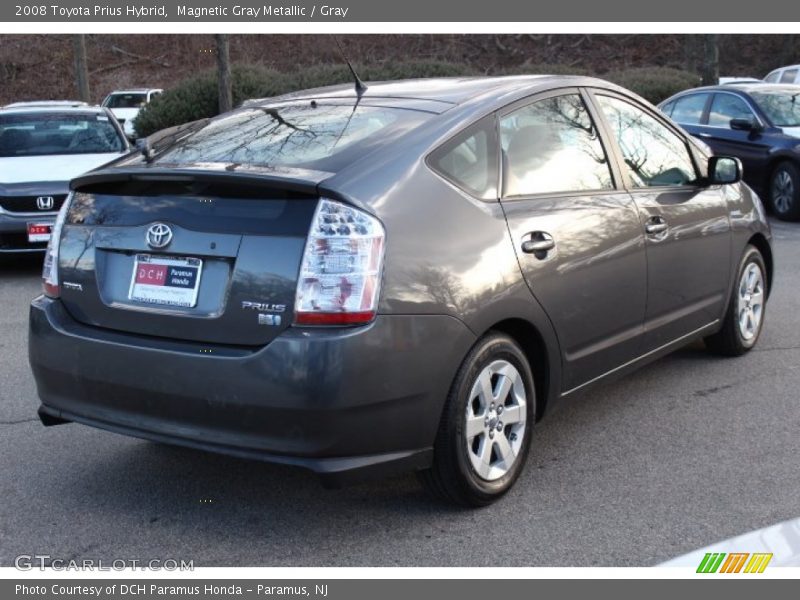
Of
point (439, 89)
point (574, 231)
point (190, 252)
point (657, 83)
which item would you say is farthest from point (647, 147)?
point (657, 83)

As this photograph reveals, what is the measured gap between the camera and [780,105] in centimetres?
1309

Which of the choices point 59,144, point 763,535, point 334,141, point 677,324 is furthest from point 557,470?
point 59,144

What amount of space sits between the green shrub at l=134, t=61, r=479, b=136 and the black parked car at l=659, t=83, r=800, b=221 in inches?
348

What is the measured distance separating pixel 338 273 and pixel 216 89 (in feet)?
62.8

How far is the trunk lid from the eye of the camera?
368 centimetres

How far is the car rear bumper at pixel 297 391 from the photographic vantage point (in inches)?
141

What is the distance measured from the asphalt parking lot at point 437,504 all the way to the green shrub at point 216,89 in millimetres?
16732

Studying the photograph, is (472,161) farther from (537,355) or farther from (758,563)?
(758,563)

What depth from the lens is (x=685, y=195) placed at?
5508 millimetres

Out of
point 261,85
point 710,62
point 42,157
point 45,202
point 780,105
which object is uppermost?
point 780,105

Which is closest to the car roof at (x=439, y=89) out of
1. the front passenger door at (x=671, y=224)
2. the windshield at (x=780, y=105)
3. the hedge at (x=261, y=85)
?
the front passenger door at (x=671, y=224)

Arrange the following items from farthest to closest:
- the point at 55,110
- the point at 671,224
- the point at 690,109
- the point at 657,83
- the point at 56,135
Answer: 1. the point at 657,83
2. the point at 690,109
3. the point at 55,110
4. the point at 56,135
5. the point at 671,224

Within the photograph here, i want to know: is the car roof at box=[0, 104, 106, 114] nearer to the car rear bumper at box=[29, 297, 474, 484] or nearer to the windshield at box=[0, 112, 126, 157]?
the windshield at box=[0, 112, 126, 157]

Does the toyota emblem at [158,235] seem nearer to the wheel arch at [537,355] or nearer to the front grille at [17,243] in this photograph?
the wheel arch at [537,355]
